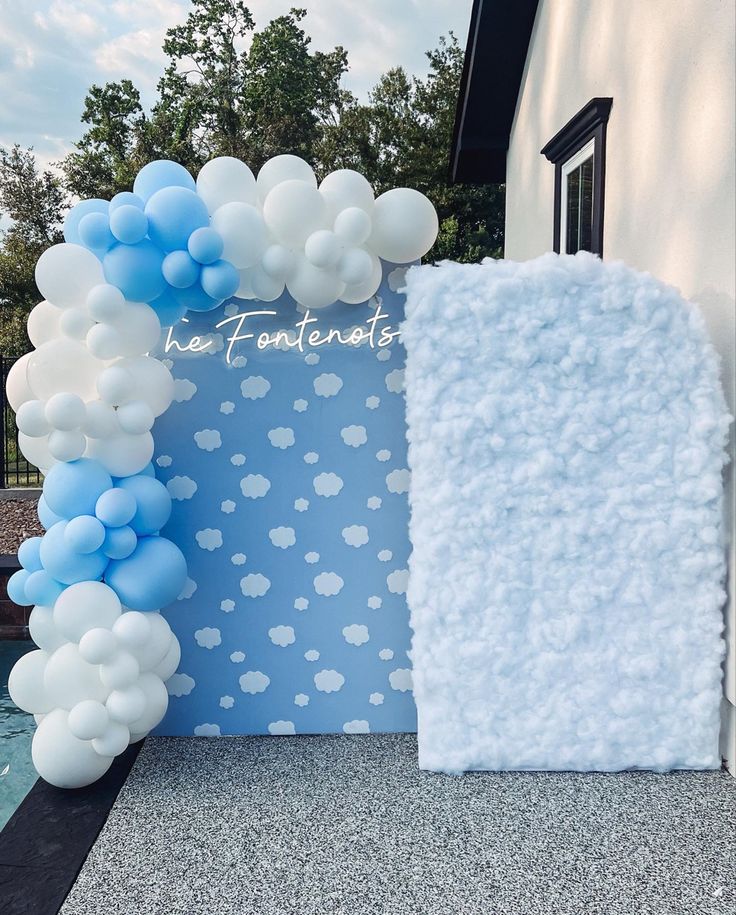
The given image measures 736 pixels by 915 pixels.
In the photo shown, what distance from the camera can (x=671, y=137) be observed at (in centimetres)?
321

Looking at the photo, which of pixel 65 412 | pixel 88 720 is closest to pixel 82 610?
pixel 88 720

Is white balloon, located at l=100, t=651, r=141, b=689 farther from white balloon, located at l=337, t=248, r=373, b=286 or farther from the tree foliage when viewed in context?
the tree foliage

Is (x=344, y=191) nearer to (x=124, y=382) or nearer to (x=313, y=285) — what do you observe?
(x=313, y=285)

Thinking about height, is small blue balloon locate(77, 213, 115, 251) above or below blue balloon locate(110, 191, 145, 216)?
below

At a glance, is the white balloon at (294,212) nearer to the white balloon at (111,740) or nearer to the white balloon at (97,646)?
the white balloon at (97,646)

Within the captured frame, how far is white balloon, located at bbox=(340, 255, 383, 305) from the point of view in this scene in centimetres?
286

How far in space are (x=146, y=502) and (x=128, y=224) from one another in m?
0.96

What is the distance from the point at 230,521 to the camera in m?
3.04

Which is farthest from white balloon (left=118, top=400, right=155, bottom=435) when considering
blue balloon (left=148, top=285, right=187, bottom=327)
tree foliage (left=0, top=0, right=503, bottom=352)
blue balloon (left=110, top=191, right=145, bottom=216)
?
tree foliage (left=0, top=0, right=503, bottom=352)

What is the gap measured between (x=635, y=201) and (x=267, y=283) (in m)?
2.00

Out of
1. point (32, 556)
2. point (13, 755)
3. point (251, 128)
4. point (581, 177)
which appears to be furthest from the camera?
point (251, 128)

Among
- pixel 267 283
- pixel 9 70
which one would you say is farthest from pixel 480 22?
pixel 9 70

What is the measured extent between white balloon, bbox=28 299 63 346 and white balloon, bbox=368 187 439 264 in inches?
48.0

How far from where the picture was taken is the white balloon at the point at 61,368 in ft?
8.55
